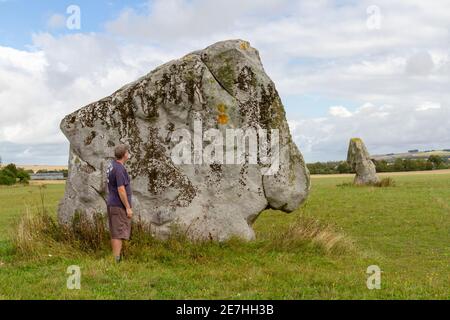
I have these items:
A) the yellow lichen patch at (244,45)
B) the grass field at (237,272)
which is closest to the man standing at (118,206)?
the grass field at (237,272)

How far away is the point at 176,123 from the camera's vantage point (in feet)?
40.8

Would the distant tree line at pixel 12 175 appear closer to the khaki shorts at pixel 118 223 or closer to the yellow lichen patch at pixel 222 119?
the yellow lichen patch at pixel 222 119

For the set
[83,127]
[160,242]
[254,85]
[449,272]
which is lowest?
[449,272]

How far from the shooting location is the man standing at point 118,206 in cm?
1075

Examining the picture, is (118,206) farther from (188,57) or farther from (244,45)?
(244,45)

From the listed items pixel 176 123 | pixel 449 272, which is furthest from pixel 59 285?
pixel 449 272

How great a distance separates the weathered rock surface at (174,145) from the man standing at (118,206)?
1228mm

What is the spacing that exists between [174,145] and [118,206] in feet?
6.89
